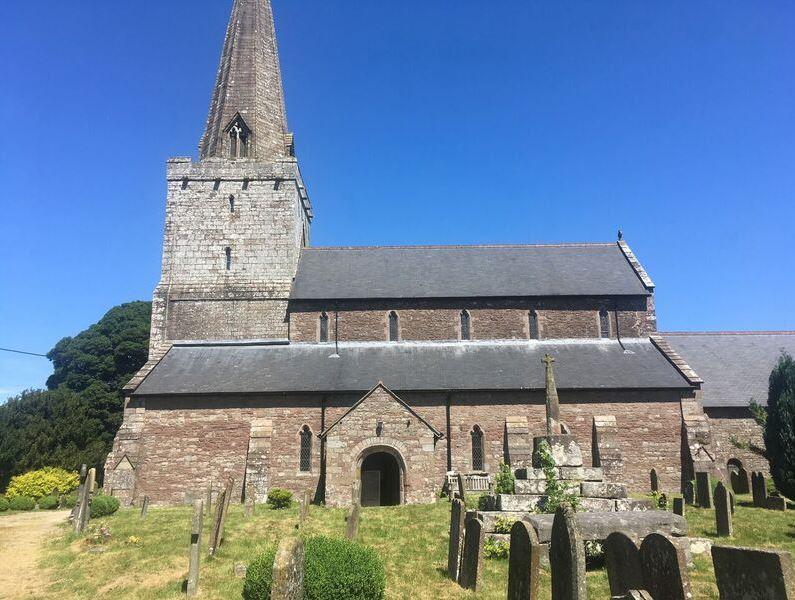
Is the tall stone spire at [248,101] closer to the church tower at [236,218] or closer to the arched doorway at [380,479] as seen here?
the church tower at [236,218]

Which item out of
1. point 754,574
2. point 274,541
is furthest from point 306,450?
point 754,574

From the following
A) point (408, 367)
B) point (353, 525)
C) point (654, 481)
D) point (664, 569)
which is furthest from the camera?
point (408, 367)

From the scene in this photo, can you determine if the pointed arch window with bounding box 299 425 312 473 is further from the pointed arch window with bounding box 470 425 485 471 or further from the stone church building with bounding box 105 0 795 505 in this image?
the pointed arch window with bounding box 470 425 485 471

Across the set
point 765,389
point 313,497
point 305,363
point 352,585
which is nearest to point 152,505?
point 313,497

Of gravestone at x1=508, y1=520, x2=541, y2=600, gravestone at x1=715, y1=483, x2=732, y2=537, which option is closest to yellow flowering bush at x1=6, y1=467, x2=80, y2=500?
gravestone at x1=715, y1=483, x2=732, y2=537

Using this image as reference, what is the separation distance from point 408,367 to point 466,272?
6.69 meters

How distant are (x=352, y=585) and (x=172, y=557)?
707cm

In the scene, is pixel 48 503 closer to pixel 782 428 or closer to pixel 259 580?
pixel 259 580

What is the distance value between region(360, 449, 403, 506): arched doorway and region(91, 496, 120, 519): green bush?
340 inches

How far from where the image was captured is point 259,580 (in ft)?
26.5

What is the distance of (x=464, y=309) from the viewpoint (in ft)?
90.3

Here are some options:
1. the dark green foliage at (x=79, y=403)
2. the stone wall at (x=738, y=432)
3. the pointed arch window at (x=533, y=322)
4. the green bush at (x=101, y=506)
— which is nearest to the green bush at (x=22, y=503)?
the dark green foliage at (x=79, y=403)

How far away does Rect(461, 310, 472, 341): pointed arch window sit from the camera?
1075 inches

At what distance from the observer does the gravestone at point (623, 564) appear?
5797mm
